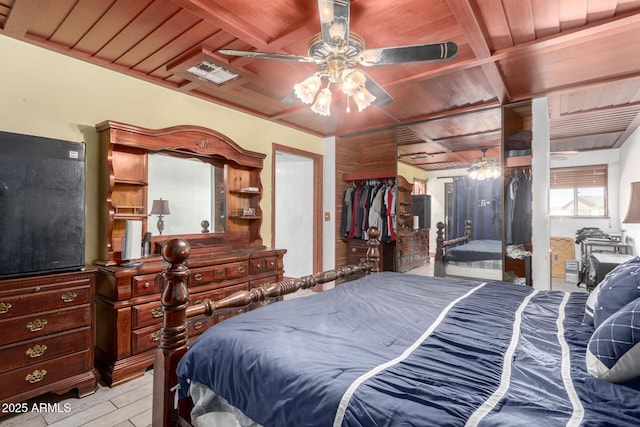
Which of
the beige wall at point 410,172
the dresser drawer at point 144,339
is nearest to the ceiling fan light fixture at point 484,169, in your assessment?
the beige wall at point 410,172

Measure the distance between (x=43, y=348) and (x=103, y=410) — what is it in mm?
529

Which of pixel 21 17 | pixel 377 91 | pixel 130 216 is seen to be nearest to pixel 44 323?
pixel 130 216

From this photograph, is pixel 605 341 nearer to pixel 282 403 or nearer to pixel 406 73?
pixel 282 403

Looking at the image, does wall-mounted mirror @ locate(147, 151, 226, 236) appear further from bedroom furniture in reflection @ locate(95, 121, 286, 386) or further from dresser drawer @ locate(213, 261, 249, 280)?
dresser drawer @ locate(213, 261, 249, 280)

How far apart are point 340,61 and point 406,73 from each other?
1111 millimetres

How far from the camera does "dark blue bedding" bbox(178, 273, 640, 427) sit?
0.77m

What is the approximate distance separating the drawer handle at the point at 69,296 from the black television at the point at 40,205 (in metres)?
0.16

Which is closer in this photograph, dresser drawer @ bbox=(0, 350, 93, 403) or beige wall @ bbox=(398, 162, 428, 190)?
dresser drawer @ bbox=(0, 350, 93, 403)

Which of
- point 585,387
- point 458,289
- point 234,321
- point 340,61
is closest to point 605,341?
point 585,387

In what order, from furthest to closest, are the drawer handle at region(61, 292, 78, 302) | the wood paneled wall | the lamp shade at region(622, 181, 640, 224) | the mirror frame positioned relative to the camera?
the wood paneled wall
the lamp shade at region(622, 181, 640, 224)
the mirror frame
the drawer handle at region(61, 292, 78, 302)

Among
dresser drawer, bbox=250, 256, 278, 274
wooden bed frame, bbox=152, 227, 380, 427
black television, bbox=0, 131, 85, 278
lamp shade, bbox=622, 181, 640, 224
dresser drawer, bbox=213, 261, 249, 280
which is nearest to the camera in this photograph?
wooden bed frame, bbox=152, 227, 380, 427

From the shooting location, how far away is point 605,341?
945 mm

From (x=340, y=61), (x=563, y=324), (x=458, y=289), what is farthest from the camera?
(x=458, y=289)

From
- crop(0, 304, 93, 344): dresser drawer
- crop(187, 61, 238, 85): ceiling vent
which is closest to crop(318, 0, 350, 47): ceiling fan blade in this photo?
crop(187, 61, 238, 85): ceiling vent
